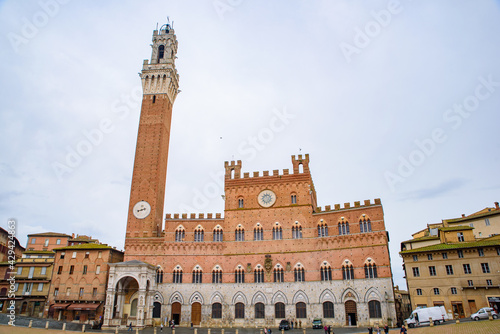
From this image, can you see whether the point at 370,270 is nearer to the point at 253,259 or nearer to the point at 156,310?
the point at 253,259

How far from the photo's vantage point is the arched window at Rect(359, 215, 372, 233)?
142ft

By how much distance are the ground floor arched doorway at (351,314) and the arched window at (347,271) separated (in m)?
2.85

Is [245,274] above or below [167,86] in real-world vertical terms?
below

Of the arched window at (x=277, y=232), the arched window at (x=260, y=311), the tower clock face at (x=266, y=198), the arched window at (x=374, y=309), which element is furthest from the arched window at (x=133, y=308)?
the arched window at (x=374, y=309)

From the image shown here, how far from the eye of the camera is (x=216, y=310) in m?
44.9

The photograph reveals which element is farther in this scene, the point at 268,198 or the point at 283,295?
the point at 268,198

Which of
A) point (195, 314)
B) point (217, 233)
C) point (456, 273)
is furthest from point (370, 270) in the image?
point (195, 314)

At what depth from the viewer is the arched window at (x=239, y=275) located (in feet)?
151

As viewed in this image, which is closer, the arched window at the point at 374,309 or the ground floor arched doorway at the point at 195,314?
the arched window at the point at 374,309

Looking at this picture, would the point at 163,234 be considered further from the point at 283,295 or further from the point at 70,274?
the point at 283,295

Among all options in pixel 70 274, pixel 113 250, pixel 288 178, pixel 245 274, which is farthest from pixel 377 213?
pixel 70 274

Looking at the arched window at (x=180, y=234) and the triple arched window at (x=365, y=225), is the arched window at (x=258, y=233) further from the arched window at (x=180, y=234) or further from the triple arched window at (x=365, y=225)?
the triple arched window at (x=365, y=225)

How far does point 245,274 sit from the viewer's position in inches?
1812

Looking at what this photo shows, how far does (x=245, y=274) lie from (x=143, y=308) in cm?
1353
